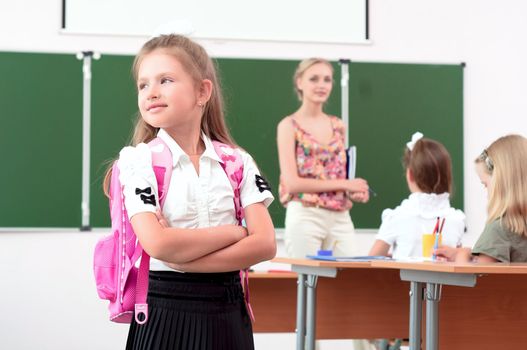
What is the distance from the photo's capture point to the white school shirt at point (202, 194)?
1828 millimetres

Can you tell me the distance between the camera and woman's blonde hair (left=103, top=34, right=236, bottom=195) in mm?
1929

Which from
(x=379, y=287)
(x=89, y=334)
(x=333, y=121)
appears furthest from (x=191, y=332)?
(x=89, y=334)

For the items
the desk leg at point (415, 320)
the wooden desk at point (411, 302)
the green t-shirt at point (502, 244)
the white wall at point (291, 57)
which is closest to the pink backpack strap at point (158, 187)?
the wooden desk at point (411, 302)

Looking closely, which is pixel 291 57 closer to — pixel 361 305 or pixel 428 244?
pixel 361 305

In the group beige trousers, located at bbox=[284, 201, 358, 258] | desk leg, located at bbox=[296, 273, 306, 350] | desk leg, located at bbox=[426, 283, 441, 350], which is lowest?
desk leg, located at bbox=[296, 273, 306, 350]

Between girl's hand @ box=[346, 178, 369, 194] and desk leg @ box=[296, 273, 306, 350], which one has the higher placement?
girl's hand @ box=[346, 178, 369, 194]

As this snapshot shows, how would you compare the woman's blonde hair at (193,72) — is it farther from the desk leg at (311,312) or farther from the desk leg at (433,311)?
the desk leg at (311,312)

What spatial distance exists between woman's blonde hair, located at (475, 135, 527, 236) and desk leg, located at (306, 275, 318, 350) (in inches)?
35.1

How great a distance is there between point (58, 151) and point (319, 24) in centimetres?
212

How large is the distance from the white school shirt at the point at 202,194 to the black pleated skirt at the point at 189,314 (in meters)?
0.05

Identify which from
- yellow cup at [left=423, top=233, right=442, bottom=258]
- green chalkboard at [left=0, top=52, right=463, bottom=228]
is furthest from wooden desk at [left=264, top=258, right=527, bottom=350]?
green chalkboard at [left=0, top=52, right=463, bottom=228]

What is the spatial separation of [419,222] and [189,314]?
A: 2.48 metres

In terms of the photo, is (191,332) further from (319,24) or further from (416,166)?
(319,24)

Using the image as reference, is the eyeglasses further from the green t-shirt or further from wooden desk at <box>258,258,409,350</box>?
wooden desk at <box>258,258,409,350</box>
